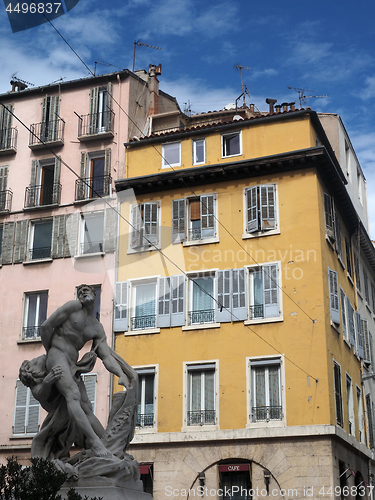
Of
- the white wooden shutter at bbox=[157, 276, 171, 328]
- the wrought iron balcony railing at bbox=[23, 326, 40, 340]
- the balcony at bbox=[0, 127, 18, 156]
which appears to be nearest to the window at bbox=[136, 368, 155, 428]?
the white wooden shutter at bbox=[157, 276, 171, 328]

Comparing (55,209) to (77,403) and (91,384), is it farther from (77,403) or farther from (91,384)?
(77,403)

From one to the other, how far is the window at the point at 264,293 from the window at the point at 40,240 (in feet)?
28.2

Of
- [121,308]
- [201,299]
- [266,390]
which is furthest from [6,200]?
[266,390]

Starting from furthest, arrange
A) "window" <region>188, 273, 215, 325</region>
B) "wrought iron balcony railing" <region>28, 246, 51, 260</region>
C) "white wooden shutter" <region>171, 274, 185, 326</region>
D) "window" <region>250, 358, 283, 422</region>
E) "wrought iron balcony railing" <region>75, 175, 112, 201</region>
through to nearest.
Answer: "wrought iron balcony railing" <region>28, 246, 51, 260</region> < "wrought iron balcony railing" <region>75, 175, 112, 201</region> < "white wooden shutter" <region>171, 274, 185, 326</region> < "window" <region>188, 273, 215, 325</region> < "window" <region>250, 358, 283, 422</region>

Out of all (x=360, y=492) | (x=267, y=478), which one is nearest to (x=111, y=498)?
(x=267, y=478)

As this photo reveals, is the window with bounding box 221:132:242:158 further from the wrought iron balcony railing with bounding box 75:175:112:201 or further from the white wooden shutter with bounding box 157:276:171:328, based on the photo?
the white wooden shutter with bounding box 157:276:171:328

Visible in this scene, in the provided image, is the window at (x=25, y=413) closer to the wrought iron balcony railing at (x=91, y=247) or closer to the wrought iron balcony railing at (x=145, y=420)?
the wrought iron balcony railing at (x=145, y=420)

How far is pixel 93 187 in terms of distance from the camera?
30359 millimetres

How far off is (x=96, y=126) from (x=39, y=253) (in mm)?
5710

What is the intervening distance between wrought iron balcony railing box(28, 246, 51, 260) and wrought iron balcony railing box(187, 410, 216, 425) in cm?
896

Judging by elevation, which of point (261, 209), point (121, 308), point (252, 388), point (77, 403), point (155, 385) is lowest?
point (77, 403)

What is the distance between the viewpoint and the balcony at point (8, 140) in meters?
32.2

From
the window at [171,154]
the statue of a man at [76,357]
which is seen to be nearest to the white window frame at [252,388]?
the window at [171,154]

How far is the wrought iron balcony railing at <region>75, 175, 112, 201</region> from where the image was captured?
1179 inches
